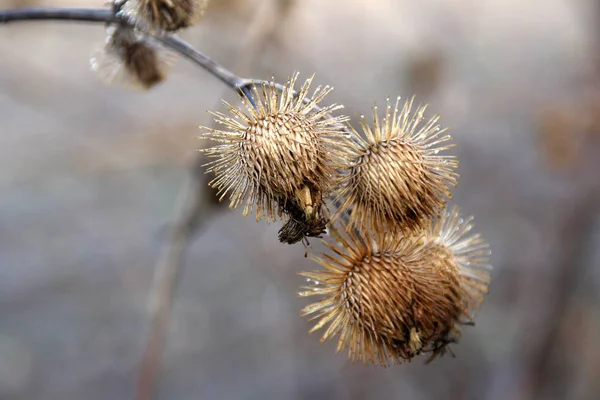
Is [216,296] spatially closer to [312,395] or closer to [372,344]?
[312,395]

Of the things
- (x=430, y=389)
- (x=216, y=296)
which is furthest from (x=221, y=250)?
(x=430, y=389)

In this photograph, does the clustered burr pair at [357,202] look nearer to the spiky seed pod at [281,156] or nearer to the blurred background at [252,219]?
the spiky seed pod at [281,156]

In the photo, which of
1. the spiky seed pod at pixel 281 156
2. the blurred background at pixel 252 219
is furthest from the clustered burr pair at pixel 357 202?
the blurred background at pixel 252 219

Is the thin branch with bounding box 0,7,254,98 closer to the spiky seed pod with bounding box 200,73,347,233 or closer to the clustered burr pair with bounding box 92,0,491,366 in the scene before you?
the clustered burr pair with bounding box 92,0,491,366

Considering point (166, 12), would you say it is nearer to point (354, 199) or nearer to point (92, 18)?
point (92, 18)

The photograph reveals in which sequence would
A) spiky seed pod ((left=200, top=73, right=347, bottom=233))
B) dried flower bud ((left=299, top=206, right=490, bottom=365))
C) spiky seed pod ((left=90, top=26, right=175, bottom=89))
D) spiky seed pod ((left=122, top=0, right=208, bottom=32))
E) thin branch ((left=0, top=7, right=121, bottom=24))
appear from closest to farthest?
spiky seed pod ((left=200, top=73, right=347, bottom=233)) < dried flower bud ((left=299, top=206, right=490, bottom=365)) < spiky seed pod ((left=122, top=0, right=208, bottom=32)) < thin branch ((left=0, top=7, right=121, bottom=24)) < spiky seed pod ((left=90, top=26, right=175, bottom=89))

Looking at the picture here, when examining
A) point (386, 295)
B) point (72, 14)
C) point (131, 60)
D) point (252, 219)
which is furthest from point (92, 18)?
point (252, 219)

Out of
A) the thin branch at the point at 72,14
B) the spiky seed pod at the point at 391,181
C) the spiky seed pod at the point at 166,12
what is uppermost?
the thin branch at the point at 72,14

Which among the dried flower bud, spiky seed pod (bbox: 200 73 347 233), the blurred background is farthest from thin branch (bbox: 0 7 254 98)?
the blurred background
